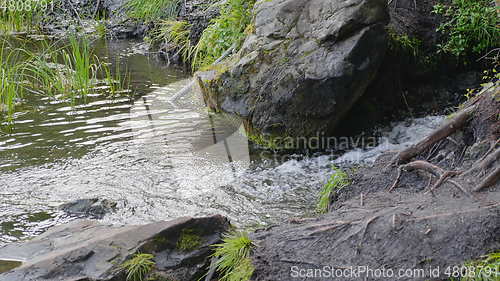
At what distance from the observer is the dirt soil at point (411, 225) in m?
3.29

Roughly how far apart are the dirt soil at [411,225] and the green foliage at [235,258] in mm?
74

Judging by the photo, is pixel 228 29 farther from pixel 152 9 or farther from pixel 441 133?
pixel 441 133

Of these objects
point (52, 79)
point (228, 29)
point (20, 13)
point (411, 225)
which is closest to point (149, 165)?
point (52, 79)

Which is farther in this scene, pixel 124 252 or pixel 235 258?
pixel 124 252

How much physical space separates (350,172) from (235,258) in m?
1.91

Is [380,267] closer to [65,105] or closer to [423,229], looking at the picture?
[423,229]

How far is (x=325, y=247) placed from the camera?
12.1ft

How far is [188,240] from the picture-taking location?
14.0 ft

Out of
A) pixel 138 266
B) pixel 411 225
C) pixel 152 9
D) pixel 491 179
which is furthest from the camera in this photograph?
pixel 152 9

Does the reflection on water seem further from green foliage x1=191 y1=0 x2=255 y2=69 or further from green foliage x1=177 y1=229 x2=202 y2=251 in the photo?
green foliage x1=177 y1=229 x2=202 y2=251

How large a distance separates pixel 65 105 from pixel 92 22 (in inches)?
273

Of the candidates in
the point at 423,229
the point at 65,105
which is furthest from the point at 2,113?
the point at 423,229

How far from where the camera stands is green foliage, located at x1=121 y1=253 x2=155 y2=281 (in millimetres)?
3938

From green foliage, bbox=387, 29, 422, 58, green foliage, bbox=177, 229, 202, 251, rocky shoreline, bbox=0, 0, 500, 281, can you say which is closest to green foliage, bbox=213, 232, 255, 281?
rocky shoreline, bbox=0, 0, 500, 281
